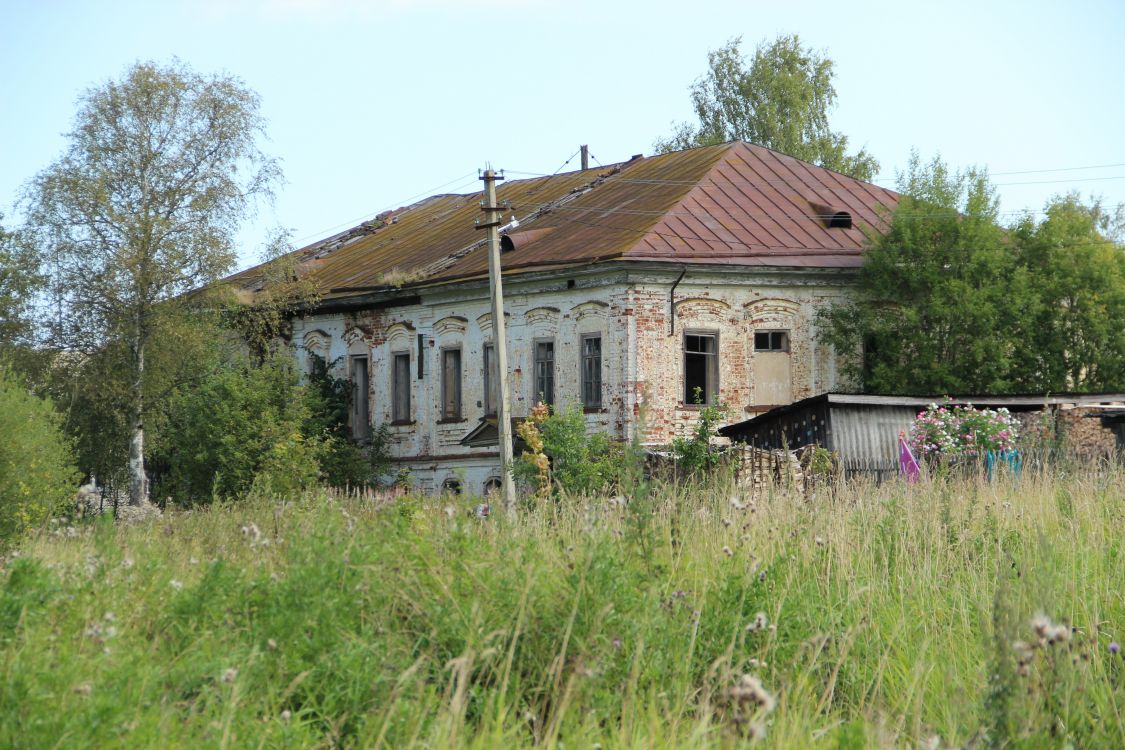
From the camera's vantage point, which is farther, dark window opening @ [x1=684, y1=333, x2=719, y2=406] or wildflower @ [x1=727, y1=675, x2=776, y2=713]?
dark window opening @ [x1=684, y1=333, x2=719, y2=406]

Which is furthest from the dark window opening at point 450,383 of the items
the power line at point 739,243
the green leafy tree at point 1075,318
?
the green leafy tree at point 1075,318

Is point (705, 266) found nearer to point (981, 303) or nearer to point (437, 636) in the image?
point (981, 303)

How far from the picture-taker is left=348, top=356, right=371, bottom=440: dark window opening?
110 ft

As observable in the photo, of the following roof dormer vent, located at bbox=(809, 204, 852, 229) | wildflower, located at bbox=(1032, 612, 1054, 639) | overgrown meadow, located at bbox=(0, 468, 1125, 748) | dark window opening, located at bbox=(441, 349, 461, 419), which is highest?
roof dormer vent, located at bbox=(809, 204, 852, 229)

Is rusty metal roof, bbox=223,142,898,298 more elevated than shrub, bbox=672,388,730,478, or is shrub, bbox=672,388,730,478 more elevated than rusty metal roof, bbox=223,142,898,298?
rusty metal roof, bbox=223,142,898,298

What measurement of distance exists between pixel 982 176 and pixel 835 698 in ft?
79.1

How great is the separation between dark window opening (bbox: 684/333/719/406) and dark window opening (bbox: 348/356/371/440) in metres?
9.14

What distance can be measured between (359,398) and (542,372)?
20.6ft

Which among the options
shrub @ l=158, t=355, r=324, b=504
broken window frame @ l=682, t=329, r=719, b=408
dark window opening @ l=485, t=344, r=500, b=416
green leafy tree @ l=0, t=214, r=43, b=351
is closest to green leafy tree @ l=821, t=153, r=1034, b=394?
broken window frame @ l=682, t=329, r=719, b=408

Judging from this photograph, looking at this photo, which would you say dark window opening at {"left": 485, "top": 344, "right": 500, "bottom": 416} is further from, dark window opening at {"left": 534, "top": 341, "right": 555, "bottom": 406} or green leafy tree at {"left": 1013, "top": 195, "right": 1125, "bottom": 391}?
green leafy tree at {"left": 1013, "top": 195, "right": 1125, "bottom": 391}

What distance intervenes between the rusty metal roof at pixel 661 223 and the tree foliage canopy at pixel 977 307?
3.81ft

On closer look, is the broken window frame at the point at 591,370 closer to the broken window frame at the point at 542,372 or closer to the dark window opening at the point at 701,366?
the broken window frame at the point at 542,372

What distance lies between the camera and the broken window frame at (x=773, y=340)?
2817cm

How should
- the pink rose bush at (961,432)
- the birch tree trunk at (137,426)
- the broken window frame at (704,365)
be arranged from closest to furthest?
the pink rose bush at (961,432) < the broken window frame at (704,365) < the birch tree trunk at (137,426)
